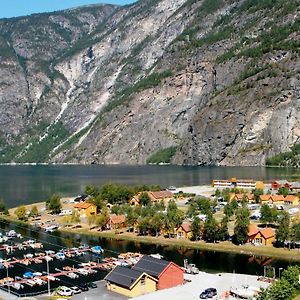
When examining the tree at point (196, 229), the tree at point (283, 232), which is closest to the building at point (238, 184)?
the tree at point (196, 229)

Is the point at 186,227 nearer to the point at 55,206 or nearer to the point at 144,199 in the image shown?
the point at 144,199

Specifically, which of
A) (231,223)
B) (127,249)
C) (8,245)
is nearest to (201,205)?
(231,223)

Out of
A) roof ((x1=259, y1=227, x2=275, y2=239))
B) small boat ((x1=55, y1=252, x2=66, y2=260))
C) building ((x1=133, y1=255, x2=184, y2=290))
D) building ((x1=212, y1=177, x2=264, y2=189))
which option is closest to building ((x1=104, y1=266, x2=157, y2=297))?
building ((x1=133, y1=255, x2=184, y2=290))

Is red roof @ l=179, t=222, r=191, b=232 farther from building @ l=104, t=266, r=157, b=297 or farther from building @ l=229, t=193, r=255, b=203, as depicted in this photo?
building @ l=229, t=193, r=255, b=203

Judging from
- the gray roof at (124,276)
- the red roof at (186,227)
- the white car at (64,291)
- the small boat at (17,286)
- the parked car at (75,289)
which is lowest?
the small boat at (17,286)

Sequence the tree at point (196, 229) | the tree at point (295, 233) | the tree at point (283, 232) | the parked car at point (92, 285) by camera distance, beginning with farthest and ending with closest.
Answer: the tree at point (196, 229) → the tree at point (283, 232) → the tree at point (295, 233) → the parked car at point (92, 285)

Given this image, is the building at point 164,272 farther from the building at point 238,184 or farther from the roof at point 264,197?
the building at point 238,184
